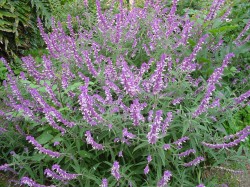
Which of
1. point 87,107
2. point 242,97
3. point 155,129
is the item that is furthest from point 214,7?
point 87,107

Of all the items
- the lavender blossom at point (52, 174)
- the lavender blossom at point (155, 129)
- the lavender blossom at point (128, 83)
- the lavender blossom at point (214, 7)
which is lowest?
the lavender blossom at point (52, 174)

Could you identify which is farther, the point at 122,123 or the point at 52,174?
the point at 122,123

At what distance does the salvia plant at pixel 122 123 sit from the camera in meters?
2.72

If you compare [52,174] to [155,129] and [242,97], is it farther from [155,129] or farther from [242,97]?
[242,97]

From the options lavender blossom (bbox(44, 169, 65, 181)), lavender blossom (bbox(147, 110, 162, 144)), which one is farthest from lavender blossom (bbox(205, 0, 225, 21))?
lavender blossom (bbox(44, 169, 65, 181))

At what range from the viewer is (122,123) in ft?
9.65

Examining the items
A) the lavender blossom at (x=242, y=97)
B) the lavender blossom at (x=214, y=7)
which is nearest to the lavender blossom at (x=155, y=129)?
the lavender blossom at (x=242, y=97)

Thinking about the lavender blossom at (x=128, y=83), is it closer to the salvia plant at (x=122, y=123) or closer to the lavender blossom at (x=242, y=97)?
the salvia plant at (x=122, y=123)

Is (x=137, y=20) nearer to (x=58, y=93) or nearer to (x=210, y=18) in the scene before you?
(x=210, y=18)

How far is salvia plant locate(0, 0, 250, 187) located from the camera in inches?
107

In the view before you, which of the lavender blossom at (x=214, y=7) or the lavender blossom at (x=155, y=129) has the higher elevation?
the lavender blossom at (x=214, y=7)

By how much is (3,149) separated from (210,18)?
10.1ft

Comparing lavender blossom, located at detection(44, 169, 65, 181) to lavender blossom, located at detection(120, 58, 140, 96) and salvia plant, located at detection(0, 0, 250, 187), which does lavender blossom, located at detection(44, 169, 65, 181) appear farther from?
lavender blossom, located at detection(120, 58, 140, 96)

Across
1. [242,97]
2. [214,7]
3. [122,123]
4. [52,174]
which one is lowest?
[52,174]
